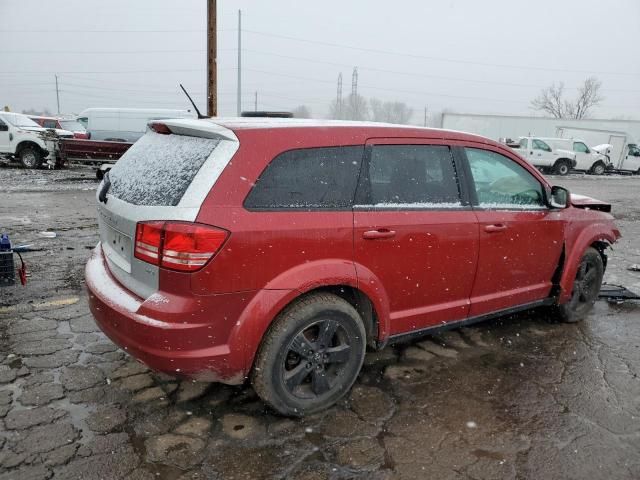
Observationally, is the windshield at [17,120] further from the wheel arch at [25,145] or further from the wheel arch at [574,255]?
the wheel arch at [574,255]

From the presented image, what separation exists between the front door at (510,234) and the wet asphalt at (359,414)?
1.60 feet

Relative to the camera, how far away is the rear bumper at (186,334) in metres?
2.46

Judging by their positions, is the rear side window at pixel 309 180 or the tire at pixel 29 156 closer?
the rear side window at pixel 309 180

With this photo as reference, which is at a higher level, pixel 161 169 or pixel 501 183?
pixel 161 169

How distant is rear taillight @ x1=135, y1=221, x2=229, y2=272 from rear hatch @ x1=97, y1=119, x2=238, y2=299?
56mm

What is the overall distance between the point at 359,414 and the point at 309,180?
4.62 feet

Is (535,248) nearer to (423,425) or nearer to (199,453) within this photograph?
(423,425)

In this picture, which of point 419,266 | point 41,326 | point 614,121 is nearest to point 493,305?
point 419,266

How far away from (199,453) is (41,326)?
7.06ft

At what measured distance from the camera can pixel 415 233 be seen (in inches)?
122

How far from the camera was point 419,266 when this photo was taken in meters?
3.16

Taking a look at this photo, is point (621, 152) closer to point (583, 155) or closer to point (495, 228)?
point (583, 155)

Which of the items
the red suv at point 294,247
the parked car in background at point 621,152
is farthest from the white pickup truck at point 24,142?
the parked car in background at point 621,152

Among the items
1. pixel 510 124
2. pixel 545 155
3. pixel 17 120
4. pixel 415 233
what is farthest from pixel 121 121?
pixel 510 124
